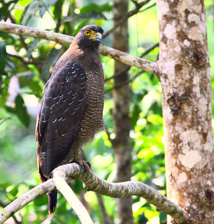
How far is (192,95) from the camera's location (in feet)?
10.2

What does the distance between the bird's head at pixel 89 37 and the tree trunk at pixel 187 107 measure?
756 mm

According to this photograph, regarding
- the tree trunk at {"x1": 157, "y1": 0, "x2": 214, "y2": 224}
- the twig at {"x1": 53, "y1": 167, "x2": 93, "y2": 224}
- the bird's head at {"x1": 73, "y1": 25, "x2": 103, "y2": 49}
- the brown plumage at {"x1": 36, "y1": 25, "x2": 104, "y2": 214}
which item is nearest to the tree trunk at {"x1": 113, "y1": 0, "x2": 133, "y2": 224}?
the bird's head at {"x1": 73, "y1": 25, "x2": 103, "y2": 49}

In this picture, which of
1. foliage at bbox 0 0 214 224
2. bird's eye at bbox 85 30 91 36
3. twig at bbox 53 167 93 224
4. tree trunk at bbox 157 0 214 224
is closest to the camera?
twig at bbox 53 167 93 224

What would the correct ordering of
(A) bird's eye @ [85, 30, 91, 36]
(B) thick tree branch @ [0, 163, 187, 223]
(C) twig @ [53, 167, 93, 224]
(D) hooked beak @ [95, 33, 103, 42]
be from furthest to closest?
1. (A) bird's eye @ [85, 30, 91, 36]
2. (D) hooked beak @ [95, 33, 103, 42]
3. (B) thick tree branch @ [0, 163, 187, 223]
4. (C) twig @ [53, 167, 93, 224]

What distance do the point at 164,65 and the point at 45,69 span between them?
1309mm

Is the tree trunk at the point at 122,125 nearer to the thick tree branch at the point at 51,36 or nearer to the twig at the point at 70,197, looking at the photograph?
the thick tree branch at the point at 51,36

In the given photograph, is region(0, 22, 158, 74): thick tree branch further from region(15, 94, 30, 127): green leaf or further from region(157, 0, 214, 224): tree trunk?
region(15, 94, 30, 127): green leaf

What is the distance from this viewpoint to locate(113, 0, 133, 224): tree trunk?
15.1ft

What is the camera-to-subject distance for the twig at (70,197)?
1758 millimetres

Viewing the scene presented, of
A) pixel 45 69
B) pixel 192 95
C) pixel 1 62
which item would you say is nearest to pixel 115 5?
pixel 45 69

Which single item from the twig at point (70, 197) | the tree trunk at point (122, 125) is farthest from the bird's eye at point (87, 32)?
the twig at point (70, 197)

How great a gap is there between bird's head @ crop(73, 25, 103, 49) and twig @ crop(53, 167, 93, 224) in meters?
1.90

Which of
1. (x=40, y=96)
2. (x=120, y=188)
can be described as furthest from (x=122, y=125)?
(x=120, y=188)

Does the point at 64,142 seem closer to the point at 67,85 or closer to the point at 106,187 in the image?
the point at 67,85
